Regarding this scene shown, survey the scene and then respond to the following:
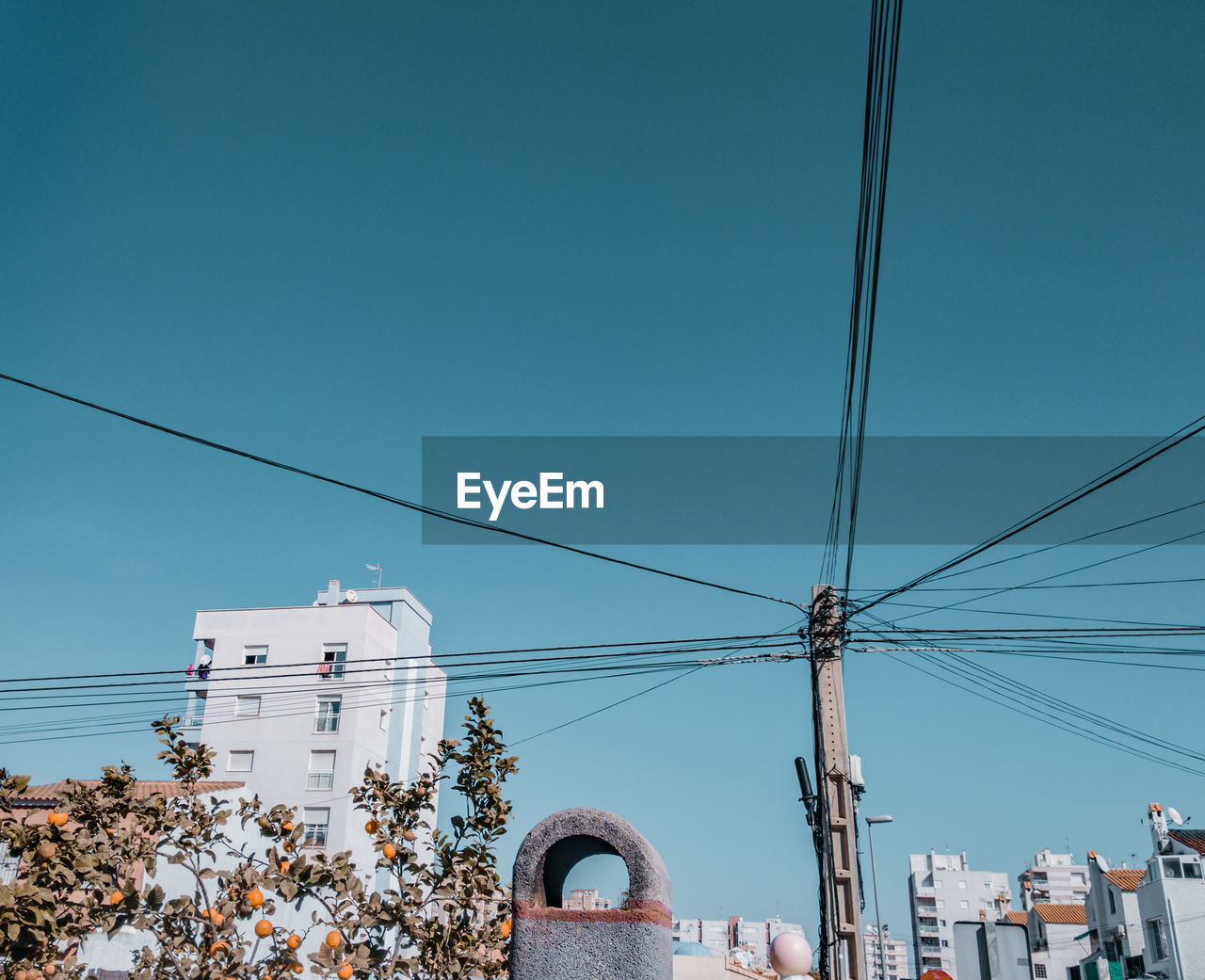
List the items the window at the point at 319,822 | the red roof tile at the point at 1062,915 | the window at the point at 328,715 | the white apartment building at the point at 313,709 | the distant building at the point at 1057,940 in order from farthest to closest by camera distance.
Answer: the red roof tile at the point at 1062,915 → the distant building at the point at 1057,940 → the window at the point at 328,715 → the white apartment building at the point at 313,709 → the window at the point at 319,822

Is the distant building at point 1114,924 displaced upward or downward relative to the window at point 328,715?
downward

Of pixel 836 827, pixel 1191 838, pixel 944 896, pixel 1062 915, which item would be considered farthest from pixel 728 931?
pixel 836 827

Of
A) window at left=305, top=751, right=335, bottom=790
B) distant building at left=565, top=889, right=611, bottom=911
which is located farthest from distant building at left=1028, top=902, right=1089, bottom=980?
distant building at left=565, top=889, right=611, bottom=911

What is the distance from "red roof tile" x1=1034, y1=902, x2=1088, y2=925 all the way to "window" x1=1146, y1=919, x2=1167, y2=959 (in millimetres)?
20277

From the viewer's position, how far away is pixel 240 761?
36719 mm

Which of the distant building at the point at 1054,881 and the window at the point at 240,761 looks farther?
the distant building at the point at 1054,881

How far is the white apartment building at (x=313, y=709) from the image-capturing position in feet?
117

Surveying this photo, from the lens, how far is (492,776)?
635 centimetres

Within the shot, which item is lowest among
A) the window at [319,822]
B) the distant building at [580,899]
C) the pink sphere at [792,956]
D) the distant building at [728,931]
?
the distant building at [728,931]

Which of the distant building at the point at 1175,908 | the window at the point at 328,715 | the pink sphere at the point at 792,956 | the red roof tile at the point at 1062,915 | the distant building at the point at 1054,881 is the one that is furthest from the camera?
the distant building at the point at 1054,881

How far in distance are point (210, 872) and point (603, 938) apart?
2.57 metres

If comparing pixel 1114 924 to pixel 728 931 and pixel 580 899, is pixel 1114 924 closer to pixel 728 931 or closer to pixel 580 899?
pixel 580 899

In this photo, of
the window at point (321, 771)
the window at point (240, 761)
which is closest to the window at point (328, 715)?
the window at point (321, 771)

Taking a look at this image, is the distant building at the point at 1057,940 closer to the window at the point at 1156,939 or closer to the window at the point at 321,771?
the window at the point at 1156,939
